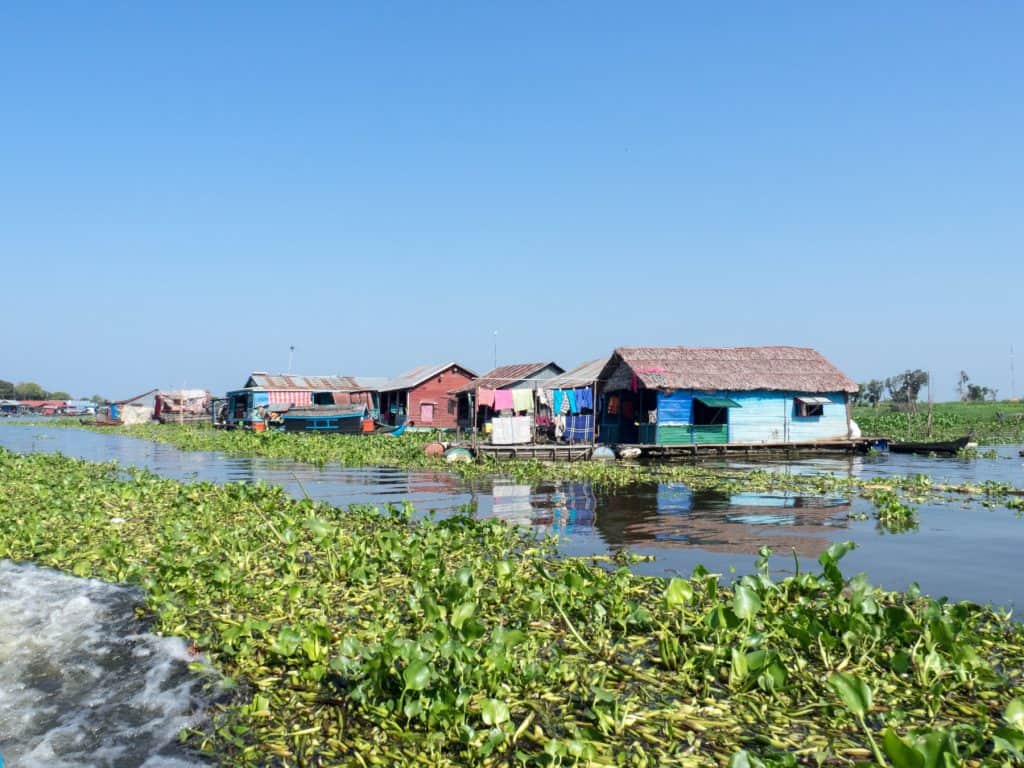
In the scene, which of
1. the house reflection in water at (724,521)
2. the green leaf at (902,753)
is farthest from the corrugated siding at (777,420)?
the green leaf at (902,753)

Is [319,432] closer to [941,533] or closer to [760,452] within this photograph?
[760,452]

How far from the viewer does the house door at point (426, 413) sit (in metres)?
48.5

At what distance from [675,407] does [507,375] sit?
14.7m

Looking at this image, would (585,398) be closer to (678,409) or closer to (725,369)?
(678,409)

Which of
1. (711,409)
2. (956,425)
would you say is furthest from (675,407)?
(956,425)

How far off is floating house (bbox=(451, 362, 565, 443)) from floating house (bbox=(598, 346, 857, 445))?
12.4 ft

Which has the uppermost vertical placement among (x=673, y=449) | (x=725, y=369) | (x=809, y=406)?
(x=725, y=369)

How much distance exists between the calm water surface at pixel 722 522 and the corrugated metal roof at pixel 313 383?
3022 cm

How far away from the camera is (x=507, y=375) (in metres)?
44.5

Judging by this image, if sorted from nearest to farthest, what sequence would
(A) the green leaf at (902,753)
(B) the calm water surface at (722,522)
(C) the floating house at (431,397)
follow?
(A) the green leaf at (902,753) → (B) the calm water surface at (722,522) → (C) the floating house at (431,397)

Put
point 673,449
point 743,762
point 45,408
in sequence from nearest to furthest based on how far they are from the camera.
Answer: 1. point 743,762
2. point 673,449
3. point 45,408

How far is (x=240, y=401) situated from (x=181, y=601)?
2129 inches

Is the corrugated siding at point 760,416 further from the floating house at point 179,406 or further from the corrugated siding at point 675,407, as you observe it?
the floating house at point 179,406

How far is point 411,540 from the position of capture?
9133mm
